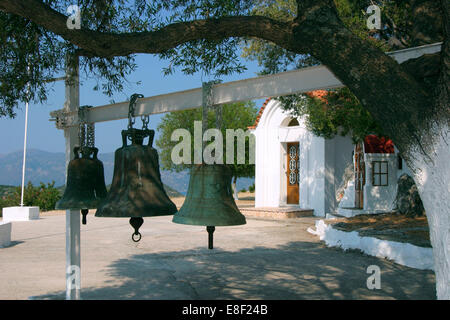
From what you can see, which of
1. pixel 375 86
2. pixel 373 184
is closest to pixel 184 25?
pixel 375 86

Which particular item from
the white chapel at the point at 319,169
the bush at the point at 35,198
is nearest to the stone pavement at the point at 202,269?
the white chapel at the point at 319,169

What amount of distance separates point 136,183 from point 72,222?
2.23 meters

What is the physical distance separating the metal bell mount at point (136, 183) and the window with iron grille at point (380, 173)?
15.6 metres

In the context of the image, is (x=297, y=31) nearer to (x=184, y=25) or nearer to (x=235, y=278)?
(x=184, y=25)

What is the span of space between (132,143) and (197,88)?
2.65 ft

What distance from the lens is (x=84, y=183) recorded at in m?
4.86

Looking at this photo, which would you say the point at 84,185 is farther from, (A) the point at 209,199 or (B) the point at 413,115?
(B) the point at 413,115

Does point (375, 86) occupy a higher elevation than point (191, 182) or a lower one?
higher

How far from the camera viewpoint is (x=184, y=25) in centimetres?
407

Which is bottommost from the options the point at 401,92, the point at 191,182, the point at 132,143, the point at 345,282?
the point at 345,282

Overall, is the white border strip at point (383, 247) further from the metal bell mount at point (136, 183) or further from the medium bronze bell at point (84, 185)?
the metal bell mount at point (136, 183)

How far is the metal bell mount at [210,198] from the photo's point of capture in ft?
11.7

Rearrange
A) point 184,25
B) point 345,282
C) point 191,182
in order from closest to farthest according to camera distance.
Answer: point 191,182
point 184,25
point 345,282

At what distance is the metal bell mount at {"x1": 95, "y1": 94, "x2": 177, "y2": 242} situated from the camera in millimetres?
3725
